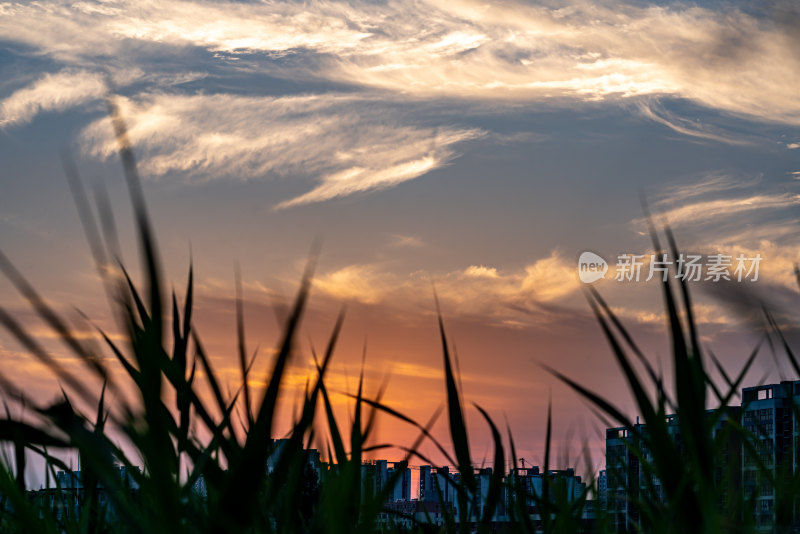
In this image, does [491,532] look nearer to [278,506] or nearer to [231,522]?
[278,506]

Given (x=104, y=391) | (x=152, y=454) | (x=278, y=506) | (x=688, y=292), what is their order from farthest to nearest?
(x=104, y=391) < (x=278, y=506) < (x=688, y=292) < (x=152, y=454)

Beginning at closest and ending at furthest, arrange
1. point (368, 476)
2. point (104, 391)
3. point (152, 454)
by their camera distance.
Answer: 1. point (152, 454)
2. point (368, 476)
3. point (104, 391)

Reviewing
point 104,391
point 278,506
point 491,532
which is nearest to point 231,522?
point 278,506

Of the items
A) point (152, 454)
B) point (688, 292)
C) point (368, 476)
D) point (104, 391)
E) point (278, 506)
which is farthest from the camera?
point (104, 391)

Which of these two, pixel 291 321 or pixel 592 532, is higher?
pixel 291 321

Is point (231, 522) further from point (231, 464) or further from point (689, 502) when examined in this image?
point (689, 502)

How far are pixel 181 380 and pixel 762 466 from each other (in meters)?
0.89

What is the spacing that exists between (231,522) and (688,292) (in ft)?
1.76

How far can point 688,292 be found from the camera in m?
0.87

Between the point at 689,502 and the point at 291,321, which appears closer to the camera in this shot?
the point at 291,321

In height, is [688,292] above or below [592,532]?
above

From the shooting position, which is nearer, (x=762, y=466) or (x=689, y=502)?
(x=689, y=502)

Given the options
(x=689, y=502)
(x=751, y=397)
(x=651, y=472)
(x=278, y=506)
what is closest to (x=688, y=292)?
(x=689, y=502)

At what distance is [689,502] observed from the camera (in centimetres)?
88
